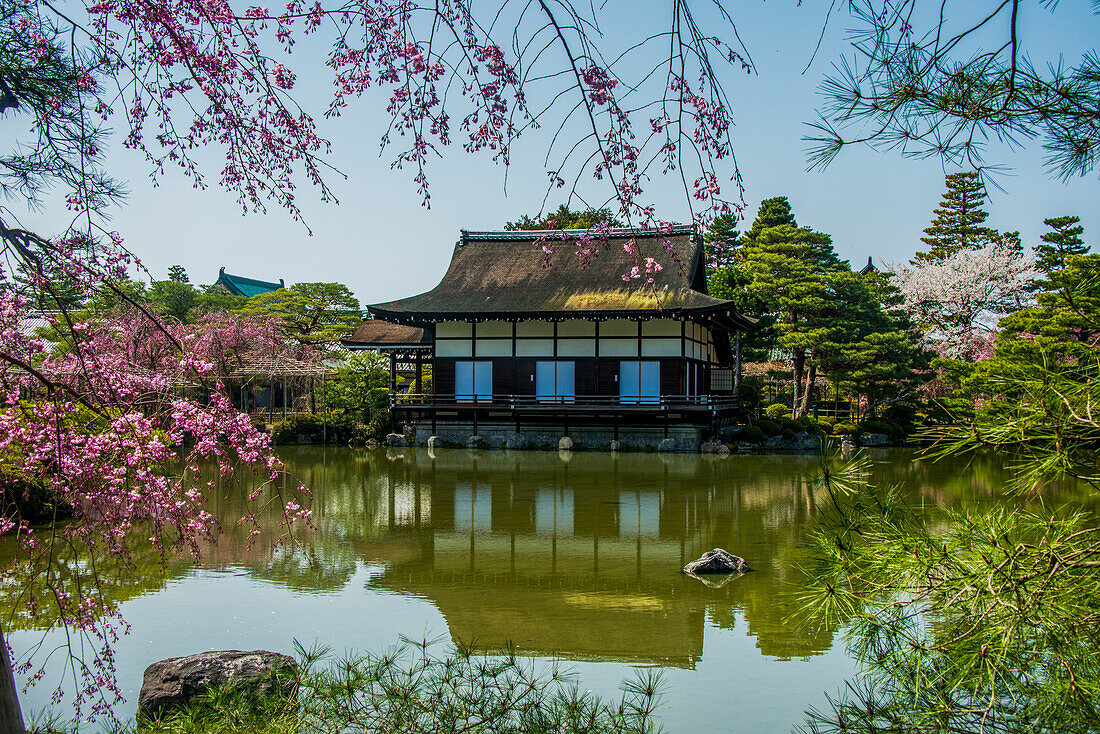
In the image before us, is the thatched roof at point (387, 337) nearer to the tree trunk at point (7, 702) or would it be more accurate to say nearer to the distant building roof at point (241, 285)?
the distant building roof at point (241, 285)

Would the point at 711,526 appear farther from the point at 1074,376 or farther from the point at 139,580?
the point at 1074,376

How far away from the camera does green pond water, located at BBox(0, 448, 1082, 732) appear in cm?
428

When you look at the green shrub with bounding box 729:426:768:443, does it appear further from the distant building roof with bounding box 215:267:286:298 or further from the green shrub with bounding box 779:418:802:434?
the distant building roof with bounding box 215:267:286:298

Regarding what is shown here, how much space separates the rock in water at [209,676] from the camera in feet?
11.3

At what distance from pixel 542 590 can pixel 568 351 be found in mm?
12956

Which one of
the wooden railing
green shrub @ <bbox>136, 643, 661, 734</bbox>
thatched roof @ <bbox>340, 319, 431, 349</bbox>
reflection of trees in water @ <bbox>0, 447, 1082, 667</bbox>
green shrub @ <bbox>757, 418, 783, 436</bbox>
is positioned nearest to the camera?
green shrub @ <bbox>136, 643, 661, 734</bbox>

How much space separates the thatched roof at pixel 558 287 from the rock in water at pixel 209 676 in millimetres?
13912

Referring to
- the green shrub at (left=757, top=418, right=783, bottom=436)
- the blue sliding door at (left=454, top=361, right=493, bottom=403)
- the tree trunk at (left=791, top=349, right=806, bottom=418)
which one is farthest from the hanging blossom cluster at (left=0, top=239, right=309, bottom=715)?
the tree trunk at (left=791, top=349, right=806, bottom=418)

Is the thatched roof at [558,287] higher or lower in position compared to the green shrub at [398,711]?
higher

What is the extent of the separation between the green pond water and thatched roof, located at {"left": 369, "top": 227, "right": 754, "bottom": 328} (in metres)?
7.07

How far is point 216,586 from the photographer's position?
5859 millimetres

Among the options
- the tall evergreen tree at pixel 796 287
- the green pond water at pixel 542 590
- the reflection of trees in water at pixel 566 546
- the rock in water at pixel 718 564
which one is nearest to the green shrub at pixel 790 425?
the tall evergreen tree at pixel 796 287

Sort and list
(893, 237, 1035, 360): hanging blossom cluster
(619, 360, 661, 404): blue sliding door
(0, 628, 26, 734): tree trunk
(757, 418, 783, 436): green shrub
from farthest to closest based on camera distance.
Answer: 1. (893, 237, 1035, 360): hanging blossom cluster
2. (757, 418, 783, 436): green shrub
3. (619, 360, 661, 404): blue sliding door
4. (0, 628, 26, 734): tree trunk

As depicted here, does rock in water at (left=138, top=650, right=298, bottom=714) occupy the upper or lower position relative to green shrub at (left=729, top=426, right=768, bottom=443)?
lower
